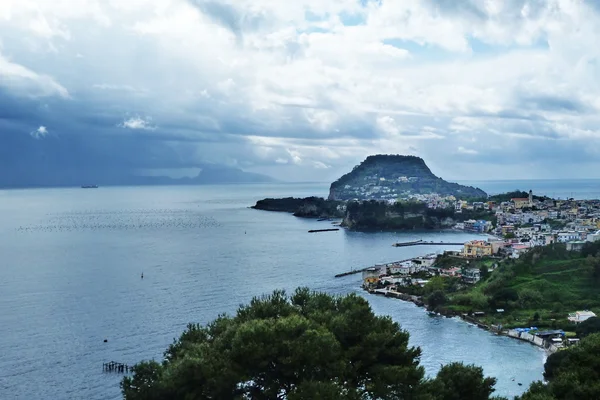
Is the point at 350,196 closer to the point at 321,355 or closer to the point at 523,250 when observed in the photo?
the point at 523,250

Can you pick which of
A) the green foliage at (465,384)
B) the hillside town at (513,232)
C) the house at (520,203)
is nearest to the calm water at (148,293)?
the hillside town at (513,232)

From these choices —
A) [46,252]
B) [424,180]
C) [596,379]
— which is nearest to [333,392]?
[596,379]

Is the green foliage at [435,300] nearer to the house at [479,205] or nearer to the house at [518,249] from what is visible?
the house at [518,249]

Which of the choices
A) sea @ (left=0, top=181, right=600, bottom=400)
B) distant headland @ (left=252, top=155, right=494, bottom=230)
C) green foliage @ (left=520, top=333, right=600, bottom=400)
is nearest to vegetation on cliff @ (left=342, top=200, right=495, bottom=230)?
distant headland @ (left=252, top=155, right=494, bottom=230)

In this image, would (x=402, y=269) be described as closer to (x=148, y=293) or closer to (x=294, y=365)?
(x=148, y=293)

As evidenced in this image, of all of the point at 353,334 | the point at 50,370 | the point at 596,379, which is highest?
the point at 353,334

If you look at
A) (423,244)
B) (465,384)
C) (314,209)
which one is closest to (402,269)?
(423,244)

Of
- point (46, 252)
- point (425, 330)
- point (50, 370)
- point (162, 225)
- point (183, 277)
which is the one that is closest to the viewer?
point (50, 370)
